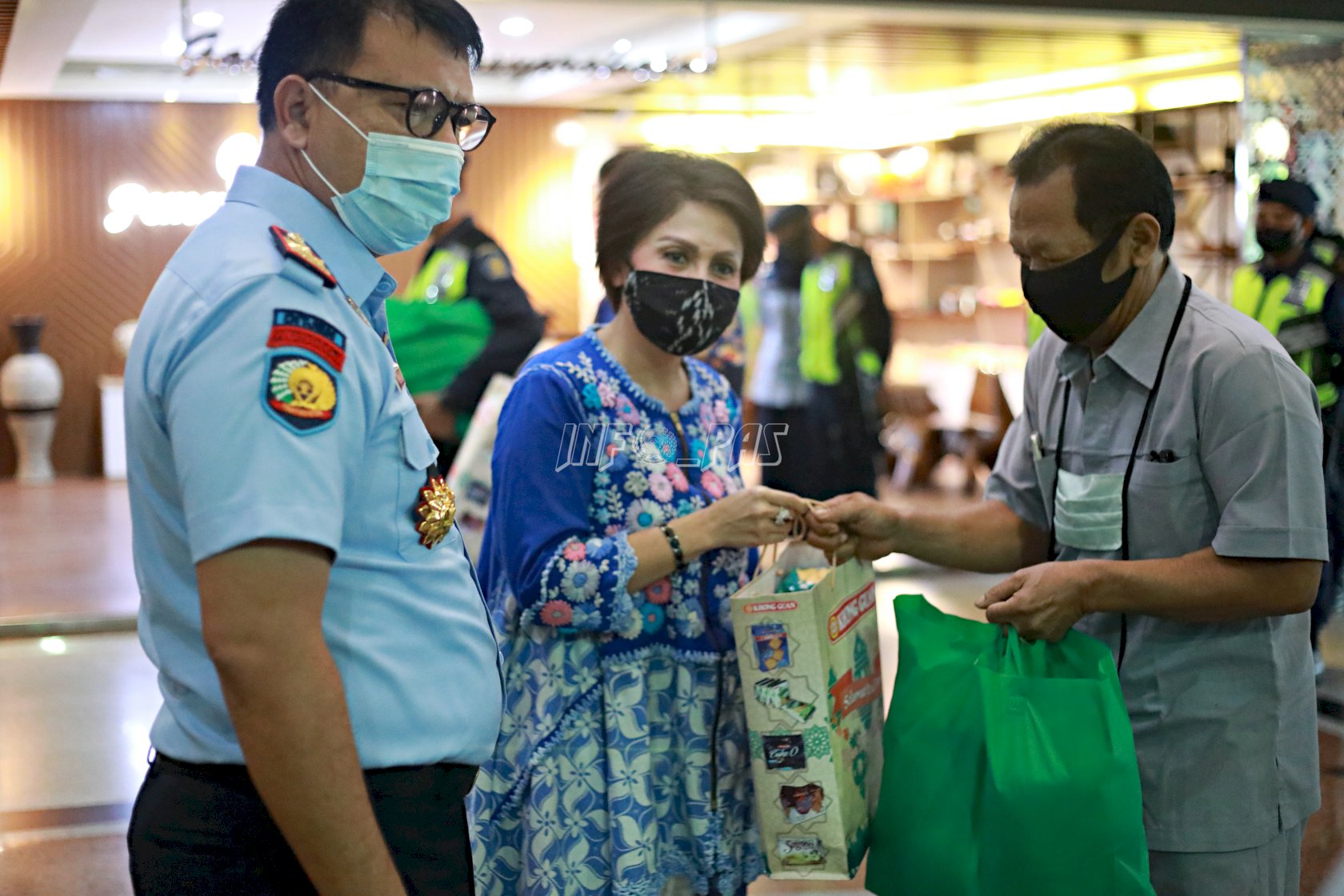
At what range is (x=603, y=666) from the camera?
1.86 metres

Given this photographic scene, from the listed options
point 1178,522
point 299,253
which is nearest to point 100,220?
point 299,253

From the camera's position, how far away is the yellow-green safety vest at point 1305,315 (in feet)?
15.5

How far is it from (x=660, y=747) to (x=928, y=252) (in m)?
10.4

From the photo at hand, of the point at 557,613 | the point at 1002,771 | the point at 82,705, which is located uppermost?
the point at 557,613

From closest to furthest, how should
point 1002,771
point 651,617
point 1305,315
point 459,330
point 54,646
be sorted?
point 1002,771
point 651,617
point 459,330
point 1305,315
point 54,646

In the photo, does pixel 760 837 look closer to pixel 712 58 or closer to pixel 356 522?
pixel 356 522

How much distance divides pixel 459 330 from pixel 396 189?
256 centimetres

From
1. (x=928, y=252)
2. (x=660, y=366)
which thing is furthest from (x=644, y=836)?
(x=928, y=252)

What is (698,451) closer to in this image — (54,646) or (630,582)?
(630,582)

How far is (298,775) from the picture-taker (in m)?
1.02

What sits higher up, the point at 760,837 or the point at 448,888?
the point at 448,888

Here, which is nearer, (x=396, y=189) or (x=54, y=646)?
(x=396, y=189)

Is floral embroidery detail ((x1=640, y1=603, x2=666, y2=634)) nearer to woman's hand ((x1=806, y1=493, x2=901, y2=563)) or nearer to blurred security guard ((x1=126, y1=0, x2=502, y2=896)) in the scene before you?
woman's hand ((x1=806, y1=493, x2=901, y2=563))

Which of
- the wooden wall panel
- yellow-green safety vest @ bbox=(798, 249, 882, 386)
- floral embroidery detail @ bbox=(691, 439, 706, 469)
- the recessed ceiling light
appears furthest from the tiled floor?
the recessed ceiling light
